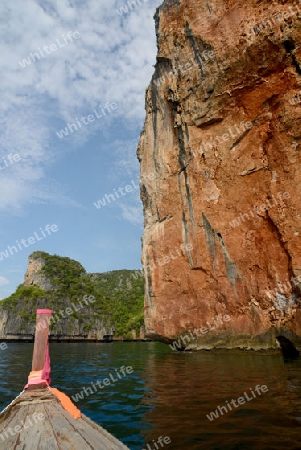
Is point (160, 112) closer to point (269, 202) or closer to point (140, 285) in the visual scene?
point (269, 202)

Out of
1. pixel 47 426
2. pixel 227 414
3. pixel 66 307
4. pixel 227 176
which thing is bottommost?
pixel 227 414

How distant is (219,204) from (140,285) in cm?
9904

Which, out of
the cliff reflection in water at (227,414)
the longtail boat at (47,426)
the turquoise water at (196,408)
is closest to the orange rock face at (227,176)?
the turquoise water at (196,408)

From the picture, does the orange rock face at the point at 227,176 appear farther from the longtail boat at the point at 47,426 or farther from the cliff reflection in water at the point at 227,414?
the longtail boat at the point at 47,426

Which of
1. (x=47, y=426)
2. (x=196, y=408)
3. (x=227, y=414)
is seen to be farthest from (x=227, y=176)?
(x=47, y=426)

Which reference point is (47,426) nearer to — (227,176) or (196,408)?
(196,408)

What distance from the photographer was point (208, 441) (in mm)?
5383

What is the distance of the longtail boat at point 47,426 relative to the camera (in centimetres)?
321

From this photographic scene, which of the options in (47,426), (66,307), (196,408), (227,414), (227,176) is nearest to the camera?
(47,426)

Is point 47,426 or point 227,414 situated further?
point 227,414

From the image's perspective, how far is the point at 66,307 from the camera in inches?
3337

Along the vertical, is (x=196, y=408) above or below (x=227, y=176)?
below

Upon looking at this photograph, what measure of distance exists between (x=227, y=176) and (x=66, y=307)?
71.9 meters

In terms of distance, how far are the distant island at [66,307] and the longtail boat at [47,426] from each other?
73.3 meters
